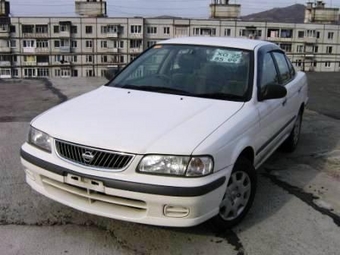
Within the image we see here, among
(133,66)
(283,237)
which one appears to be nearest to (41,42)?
(133,66)

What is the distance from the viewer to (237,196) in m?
3.41

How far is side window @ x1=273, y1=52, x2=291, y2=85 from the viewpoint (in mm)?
4844

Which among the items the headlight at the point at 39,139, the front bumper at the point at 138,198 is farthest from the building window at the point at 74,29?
the front bumper at the point at 138,198

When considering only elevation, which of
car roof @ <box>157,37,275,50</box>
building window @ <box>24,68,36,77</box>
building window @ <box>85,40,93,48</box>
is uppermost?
car roof @ <box>157,37,275,50</box>

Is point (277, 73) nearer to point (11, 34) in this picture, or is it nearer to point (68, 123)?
point (68, 123)

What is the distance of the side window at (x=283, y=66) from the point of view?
484 cm

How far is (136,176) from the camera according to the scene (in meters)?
2.82

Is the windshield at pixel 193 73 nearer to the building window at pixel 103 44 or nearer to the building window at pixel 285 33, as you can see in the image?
the building window at pixel 103 44

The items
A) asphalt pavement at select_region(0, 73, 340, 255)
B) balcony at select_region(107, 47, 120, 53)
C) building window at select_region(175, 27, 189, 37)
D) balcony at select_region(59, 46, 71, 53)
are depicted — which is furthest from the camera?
balcony at select_region(107, 47, 120, 53)

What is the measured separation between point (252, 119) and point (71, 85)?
7650mm

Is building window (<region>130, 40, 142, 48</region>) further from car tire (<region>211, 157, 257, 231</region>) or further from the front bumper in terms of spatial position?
the front bumper

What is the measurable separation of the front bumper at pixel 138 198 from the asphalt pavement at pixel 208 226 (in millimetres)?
296

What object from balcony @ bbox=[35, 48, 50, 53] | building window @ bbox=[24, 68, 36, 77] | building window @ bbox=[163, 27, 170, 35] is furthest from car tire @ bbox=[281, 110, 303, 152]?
balcony @ bbox=[35, 48, 50, 53]

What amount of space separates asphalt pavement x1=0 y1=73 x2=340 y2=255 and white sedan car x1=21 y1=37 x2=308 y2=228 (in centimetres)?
25
